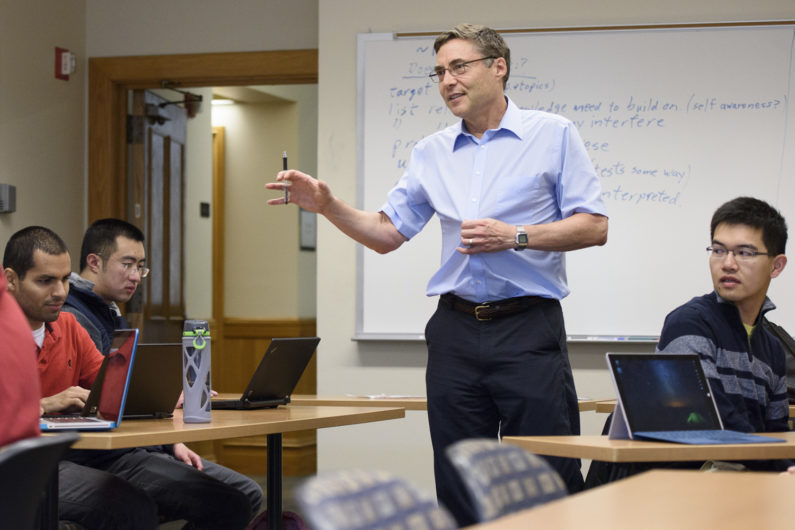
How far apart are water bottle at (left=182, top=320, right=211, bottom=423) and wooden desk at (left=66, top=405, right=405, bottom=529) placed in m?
0.04

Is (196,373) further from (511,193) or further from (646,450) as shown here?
(646,450)

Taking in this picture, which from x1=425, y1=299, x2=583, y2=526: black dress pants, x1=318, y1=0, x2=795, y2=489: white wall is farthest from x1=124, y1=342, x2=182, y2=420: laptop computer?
x1=318, y1=0, x2=795, y2=489: white wall

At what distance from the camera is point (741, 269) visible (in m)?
2.53

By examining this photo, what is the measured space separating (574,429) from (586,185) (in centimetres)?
64

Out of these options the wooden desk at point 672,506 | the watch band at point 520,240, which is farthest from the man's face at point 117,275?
the wooden desk at point 672,506

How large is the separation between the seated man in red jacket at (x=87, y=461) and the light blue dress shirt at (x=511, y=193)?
0.96 meters

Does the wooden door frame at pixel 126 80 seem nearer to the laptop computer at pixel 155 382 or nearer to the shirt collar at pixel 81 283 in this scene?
the shirt collar at pixel 81 283

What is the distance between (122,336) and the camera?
224 centimetres

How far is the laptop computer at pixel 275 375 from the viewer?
106 inches

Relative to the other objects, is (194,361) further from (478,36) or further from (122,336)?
(478,36)

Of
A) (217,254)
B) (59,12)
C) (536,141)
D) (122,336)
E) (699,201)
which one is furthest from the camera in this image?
(217,254)

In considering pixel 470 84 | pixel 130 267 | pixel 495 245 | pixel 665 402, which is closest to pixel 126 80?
pixel 130 267

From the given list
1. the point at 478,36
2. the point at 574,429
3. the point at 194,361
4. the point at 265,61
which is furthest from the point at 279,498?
the point at 265,61

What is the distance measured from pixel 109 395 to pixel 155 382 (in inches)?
7.7
